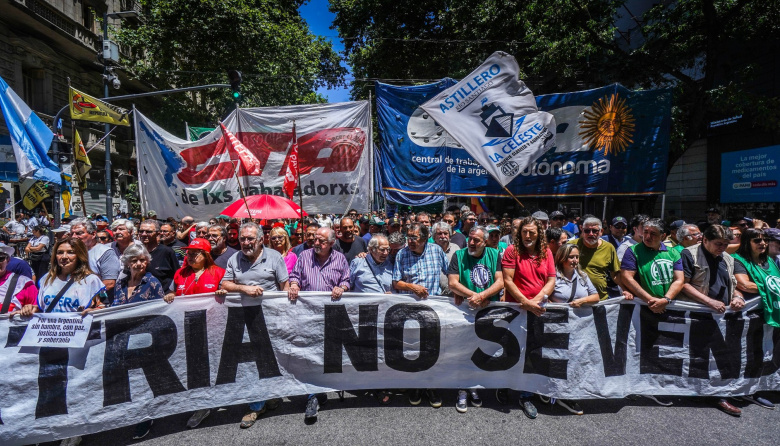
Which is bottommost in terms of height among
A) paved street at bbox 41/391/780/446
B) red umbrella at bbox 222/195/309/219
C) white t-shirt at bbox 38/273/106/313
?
paved street at bbox 41/391/780/446

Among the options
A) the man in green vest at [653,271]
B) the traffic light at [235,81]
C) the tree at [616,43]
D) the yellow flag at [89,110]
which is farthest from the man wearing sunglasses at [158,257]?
the tree at [616,43]

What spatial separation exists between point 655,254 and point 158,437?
4.85 m

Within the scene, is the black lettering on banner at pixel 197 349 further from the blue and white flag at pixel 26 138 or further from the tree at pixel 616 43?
the tree at pixel 616 43

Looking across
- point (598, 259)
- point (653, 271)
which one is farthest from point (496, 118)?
point (653, 271)

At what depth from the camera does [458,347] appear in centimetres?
402

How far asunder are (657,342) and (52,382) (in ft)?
17.6

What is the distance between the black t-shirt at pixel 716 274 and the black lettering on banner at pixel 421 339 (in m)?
2.50

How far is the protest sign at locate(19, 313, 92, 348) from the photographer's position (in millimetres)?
3357

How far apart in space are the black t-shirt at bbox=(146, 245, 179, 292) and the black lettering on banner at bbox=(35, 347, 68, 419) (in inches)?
50.5

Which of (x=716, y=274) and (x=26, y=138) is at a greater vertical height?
(x=26, y=138)

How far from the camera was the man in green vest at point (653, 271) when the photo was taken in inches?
157

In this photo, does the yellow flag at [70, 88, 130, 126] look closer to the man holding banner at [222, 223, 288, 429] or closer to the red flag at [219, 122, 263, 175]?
the red flag at [219, 122, 263, 175]

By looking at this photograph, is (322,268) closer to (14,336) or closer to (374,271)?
(374,271)

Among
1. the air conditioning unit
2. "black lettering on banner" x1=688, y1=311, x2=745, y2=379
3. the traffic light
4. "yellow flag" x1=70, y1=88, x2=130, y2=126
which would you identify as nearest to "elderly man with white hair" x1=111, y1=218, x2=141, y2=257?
"yellow flag" x1=70, y1=88, x2=130, y2=126
